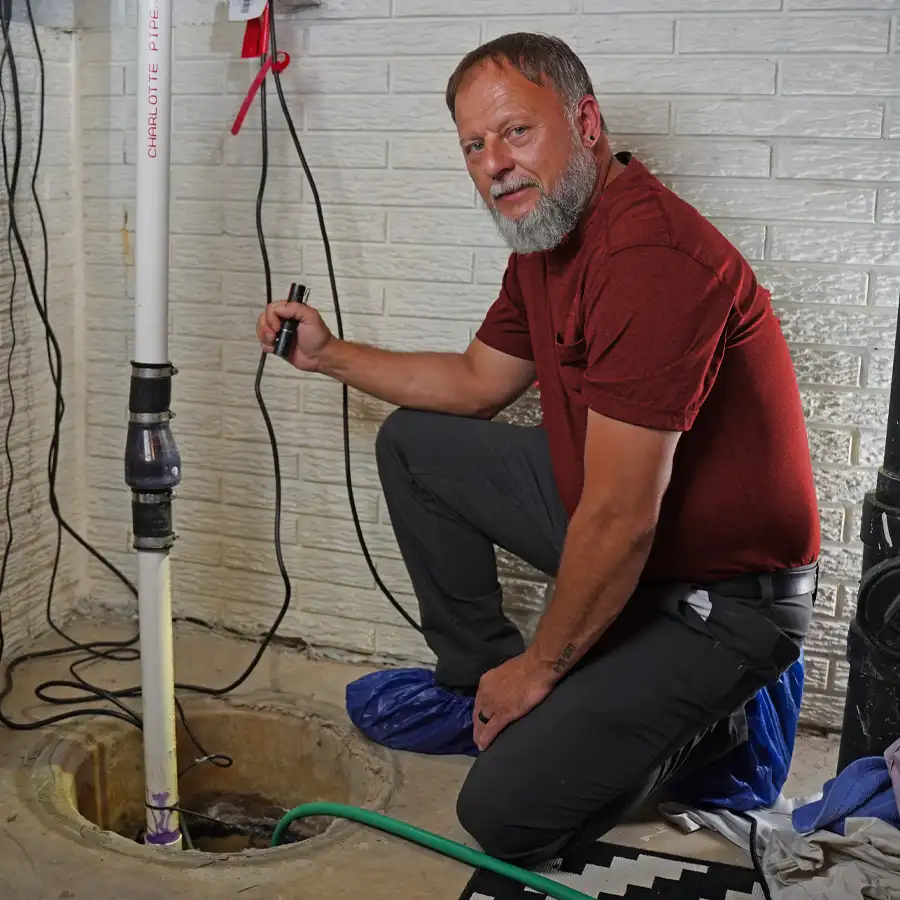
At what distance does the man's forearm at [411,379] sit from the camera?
205cm

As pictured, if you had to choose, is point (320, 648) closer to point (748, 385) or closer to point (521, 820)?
point (521, 820)

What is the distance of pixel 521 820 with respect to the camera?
5.41ft

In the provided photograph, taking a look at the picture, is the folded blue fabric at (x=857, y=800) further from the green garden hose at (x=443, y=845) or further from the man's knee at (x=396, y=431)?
the man's knee at (x=396, y=431)

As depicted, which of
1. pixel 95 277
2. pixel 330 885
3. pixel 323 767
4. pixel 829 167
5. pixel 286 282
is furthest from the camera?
pixel 95 277

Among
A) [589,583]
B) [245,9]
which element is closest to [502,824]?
[589,583]

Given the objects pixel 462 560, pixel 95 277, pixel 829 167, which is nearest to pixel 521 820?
pixel 462 560

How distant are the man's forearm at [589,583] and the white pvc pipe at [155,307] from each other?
1.95 feet

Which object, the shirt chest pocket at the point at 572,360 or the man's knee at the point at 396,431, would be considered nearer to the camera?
the shirt chest pocket at the point at 572,360

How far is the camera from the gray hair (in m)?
1.65

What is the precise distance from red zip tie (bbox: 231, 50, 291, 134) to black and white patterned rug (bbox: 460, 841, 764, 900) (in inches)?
54.3

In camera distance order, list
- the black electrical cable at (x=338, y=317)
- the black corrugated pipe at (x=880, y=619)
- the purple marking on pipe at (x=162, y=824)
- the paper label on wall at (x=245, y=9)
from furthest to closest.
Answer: the black electrical cable at (x=338, y=317)
the paper label on wall at (x=245, y=9)
the purple marking on pipe at (x=162, y=824)
the black corrugated pipe at (x=880, y=619)

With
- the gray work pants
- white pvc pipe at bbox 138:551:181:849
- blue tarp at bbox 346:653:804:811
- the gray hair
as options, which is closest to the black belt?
the gray work pants

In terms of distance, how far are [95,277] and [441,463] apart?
958 mm

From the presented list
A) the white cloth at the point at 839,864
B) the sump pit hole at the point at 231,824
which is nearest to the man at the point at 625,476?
the white cloth at the point at 839,864
